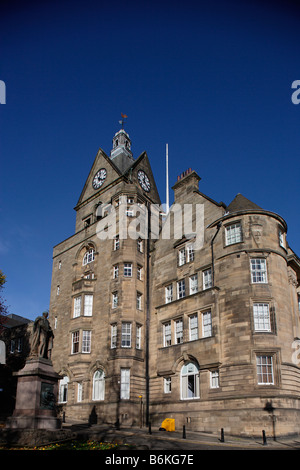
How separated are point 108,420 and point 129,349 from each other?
5.23 meters

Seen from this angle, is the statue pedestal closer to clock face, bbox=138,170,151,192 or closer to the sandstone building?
the sandstone building

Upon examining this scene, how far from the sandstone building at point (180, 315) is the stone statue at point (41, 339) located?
10.9 m

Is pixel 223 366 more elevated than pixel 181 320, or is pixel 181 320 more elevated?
pixel 181 320

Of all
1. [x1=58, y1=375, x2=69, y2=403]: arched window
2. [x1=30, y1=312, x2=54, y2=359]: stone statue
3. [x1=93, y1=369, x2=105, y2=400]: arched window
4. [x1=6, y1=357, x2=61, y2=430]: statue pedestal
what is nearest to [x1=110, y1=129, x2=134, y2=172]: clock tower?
[x1=93, y1=369, x2=105, y2=400]: arched window

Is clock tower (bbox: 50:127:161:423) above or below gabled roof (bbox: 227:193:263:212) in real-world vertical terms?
below

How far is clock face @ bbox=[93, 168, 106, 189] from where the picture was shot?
43.2 m

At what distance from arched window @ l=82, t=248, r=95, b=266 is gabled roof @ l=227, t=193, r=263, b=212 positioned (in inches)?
566

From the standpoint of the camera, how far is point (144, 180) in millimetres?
44219

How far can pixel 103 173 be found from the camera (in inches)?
1718

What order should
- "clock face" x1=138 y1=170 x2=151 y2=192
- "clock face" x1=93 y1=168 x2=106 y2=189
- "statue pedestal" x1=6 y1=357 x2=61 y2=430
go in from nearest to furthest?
"statue pedestal" x1=6 y1=357 x2=61 y2=430 → "clock face" x1=93 y1=168 x2=106 y2=189 → "clock face" x1=138 y1=170 x2=151 y2=192
